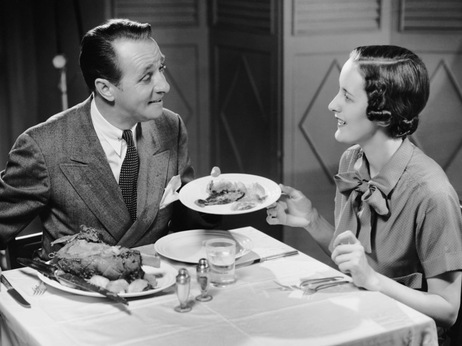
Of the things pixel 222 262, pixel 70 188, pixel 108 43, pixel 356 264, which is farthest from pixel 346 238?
pixel 108 43

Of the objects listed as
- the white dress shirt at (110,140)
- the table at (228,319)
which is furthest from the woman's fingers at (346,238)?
the white dress shirt at (110,140)

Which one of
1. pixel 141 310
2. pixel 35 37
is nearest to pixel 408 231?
pixel 141 310

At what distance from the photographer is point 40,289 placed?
206 cm

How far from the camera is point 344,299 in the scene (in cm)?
197

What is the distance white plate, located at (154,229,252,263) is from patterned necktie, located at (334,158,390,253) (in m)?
0.34

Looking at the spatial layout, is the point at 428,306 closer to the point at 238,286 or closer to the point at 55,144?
the point at 238,286

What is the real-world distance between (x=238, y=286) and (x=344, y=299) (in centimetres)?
31

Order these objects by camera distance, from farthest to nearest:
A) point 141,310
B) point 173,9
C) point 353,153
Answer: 1. point 173,9
2. point 353,153
3. point 141,310

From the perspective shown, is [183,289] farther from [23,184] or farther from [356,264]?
[23,184]

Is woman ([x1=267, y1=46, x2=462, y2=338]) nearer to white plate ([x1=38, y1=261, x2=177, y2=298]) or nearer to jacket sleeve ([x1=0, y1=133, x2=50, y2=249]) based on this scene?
white plate ([x1=38, y1=261, x2=177, y2=298])

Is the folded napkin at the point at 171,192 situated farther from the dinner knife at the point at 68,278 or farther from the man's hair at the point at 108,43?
the dinner knife at the point at 68,278

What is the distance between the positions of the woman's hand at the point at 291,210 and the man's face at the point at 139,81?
0.56 metres

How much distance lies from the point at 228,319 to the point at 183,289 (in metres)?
0.14

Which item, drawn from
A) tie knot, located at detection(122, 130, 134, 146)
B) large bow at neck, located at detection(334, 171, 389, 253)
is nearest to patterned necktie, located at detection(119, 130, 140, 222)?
tie knot, located at detection(122, 130, 134, 146)
